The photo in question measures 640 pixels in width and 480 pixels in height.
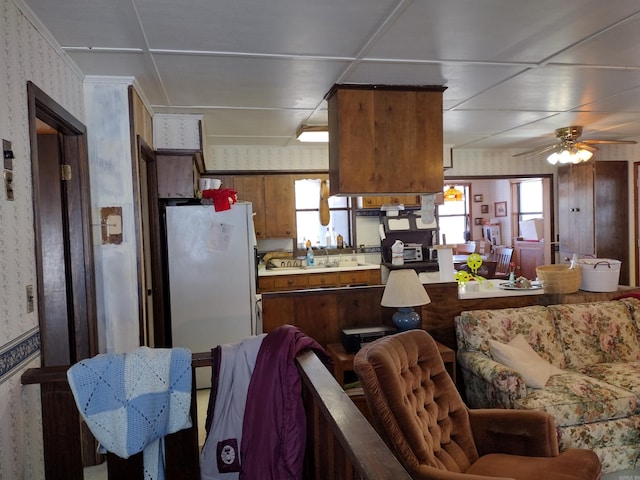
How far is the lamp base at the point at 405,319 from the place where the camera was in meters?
3.28

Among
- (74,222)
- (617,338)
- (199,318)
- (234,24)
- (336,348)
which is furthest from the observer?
(199,318)

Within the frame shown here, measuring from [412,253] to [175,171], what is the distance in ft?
11.3

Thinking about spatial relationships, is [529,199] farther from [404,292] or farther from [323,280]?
[404,292]

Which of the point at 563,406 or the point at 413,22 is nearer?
the point at 413,22

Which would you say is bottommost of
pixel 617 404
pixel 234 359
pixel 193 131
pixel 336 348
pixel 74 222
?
pixel 617 404

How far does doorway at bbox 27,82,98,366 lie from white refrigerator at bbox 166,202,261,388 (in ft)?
4.41

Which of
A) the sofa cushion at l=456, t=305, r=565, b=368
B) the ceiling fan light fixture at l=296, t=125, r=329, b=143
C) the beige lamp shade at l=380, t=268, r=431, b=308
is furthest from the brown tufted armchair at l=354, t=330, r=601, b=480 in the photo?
the ceiling fan light fixture at l=296, t=125, r=329, b=143

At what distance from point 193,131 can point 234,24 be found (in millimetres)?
2105

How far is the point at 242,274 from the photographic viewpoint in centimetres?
433

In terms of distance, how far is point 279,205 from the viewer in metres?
6.07

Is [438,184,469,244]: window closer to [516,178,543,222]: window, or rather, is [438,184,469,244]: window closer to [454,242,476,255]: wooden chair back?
[454,242,476,255]: wooden chair back

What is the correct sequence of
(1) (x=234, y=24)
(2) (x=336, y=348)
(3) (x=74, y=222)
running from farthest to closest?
(2) (x=336, y=348), (3) (x=74, y=222), (1) (x=234, y=24)

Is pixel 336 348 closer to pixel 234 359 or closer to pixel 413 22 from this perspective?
pixel 234 359

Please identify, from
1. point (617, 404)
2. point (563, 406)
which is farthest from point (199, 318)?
point (617, 404)
